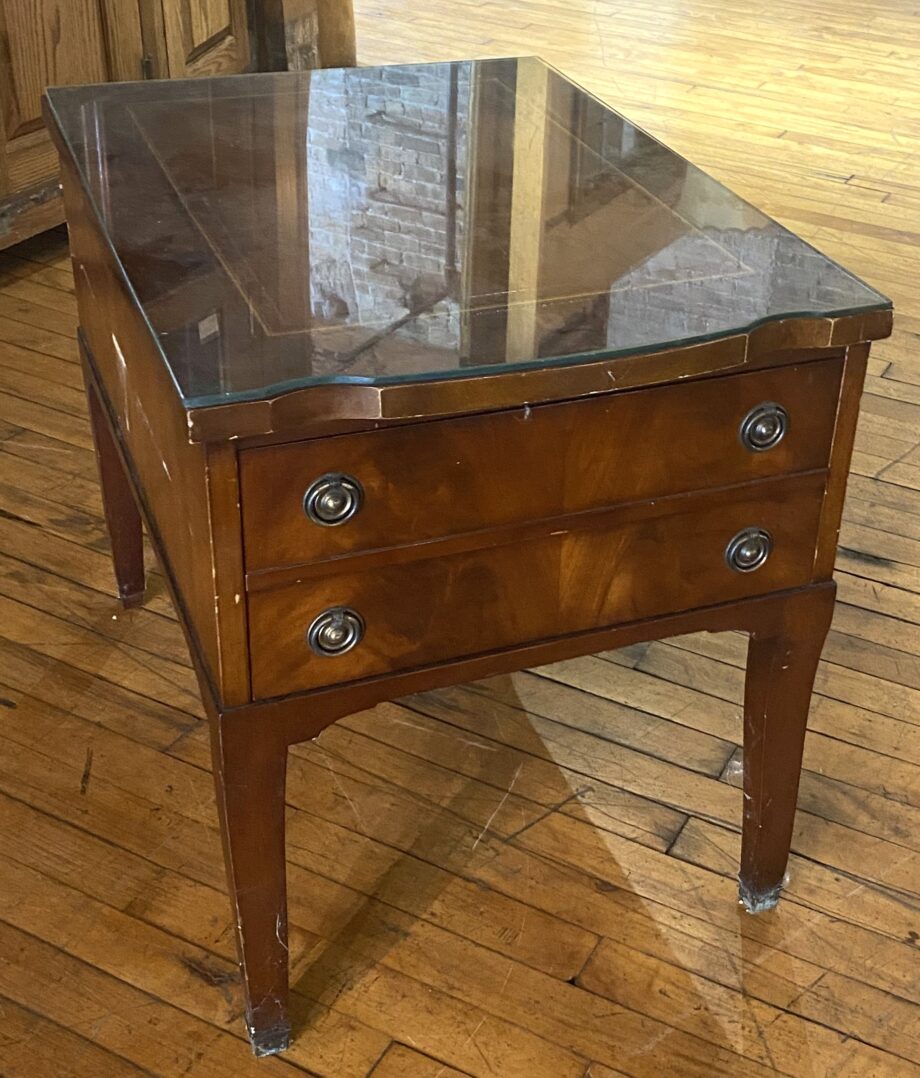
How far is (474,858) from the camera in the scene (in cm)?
159

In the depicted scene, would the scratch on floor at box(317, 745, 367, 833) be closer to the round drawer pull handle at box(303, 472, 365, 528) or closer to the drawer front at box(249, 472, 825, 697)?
the drawer front at box(249, 472, 825, 697)

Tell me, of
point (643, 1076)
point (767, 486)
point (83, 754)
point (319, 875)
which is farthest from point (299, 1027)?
point (767, 486)

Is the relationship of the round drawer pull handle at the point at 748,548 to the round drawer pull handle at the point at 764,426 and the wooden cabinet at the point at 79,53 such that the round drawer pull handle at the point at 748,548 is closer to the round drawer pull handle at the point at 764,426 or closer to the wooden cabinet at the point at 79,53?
the round drawer pull handle at the point at 764,426

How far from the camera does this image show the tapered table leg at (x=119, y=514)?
179 centimetres

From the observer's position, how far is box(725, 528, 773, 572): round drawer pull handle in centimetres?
123

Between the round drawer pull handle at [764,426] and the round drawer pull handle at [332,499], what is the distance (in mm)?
326

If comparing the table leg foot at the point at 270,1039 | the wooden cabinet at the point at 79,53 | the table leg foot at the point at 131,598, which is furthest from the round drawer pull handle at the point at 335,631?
the wooden cabinet at the point at 79,53

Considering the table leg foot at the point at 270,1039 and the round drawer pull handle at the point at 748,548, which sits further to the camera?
the table leg foot at the point at 270,1039

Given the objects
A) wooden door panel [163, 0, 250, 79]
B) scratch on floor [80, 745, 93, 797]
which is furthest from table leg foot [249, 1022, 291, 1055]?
wooden door panel [163, 0, 250, 79]

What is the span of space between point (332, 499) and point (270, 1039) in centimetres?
59

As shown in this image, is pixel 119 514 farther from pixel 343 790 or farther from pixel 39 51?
pixel 39 51

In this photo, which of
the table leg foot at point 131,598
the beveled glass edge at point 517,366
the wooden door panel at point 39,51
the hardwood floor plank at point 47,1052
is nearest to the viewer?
the beveled glass edge at point 517,366

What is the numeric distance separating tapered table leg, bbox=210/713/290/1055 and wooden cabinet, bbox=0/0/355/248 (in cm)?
198

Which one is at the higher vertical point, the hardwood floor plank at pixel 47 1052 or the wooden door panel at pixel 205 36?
the wooden door panel at pixel 205 36
